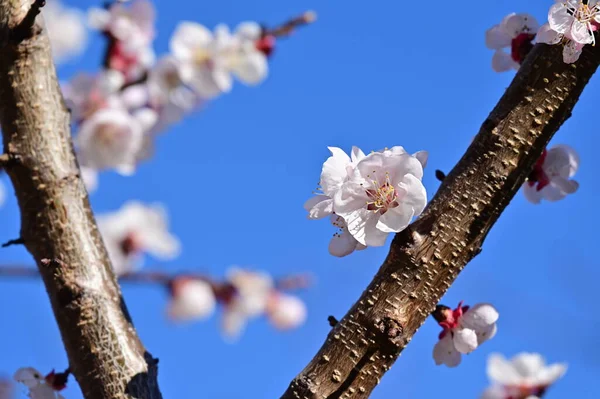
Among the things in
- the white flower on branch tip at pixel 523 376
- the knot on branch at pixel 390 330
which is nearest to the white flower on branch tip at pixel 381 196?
the knot on branch at pixel 390 330

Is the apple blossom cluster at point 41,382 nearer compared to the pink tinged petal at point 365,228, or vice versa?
the pink tinged petal at point 365,228

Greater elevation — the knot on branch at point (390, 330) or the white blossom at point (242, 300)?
the white blossom at point (242, 300)

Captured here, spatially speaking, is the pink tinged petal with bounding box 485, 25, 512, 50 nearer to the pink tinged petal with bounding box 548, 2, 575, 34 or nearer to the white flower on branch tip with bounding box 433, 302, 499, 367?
the pink tinged petal with bounding box 548, 2, 575, 34

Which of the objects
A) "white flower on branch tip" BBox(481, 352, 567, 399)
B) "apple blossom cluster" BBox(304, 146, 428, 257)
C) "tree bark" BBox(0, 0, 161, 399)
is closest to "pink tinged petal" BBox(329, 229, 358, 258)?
"apple blossom cluster" BBox(304, 146, 428, 257)

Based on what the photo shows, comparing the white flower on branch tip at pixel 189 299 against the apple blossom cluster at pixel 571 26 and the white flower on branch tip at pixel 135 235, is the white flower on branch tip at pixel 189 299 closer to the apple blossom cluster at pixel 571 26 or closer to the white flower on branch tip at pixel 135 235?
the white flower on branch tip at pixel 135 235

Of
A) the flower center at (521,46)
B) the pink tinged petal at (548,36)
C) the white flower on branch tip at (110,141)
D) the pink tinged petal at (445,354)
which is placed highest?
the white flower on branch tip at (110,141)

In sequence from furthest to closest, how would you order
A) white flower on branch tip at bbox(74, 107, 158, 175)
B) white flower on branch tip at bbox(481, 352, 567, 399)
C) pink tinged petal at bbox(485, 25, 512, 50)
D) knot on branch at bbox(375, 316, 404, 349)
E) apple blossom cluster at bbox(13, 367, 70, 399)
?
white flower on branch tip at bbox(74, 107, 158, 175)
white flower on branch tip at bbox(481, 352, 567, 399)
pink tinged petal at bbox(485, 25, 512, 50)
apple blossom cluster at bbox(13, 367, 70, 399)
knot on branch at bbox(375, 316, 404, 349)

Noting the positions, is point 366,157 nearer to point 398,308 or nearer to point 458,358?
point 398,308
